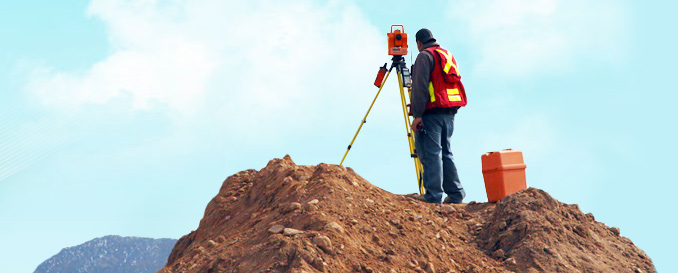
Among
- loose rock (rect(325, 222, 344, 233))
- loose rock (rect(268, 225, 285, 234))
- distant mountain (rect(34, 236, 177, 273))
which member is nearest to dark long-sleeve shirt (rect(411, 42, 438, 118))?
loose rock (rect(325, 222, 344, 233))

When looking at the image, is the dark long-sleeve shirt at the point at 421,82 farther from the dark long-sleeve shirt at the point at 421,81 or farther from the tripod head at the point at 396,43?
the tripod head at the point at 396,43

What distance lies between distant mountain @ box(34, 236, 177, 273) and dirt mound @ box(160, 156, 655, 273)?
3553cm

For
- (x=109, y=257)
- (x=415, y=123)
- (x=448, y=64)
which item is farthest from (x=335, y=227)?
(x=109, y=257)

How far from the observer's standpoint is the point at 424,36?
25.8 feet

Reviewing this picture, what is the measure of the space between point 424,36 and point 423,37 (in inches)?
0.8

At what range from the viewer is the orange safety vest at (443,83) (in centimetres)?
740

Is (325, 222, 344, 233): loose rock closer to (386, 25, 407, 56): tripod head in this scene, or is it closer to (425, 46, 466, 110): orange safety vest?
(425, 46, 466, 110): orange safety vest

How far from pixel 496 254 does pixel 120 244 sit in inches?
1727

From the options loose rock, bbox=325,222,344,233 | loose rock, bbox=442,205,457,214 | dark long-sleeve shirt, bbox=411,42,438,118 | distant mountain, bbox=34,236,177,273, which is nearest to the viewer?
loose rock, bbox=325,222,344,233

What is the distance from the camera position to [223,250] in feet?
17.9

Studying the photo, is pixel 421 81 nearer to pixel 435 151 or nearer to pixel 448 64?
pixel 448 64

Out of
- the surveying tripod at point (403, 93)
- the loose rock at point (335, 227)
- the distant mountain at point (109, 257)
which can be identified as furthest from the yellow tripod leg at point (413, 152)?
the distant mountain at point (109, 257)

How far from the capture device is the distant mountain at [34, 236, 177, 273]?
41.6 m

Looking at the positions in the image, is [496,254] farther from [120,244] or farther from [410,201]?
[120,244]
